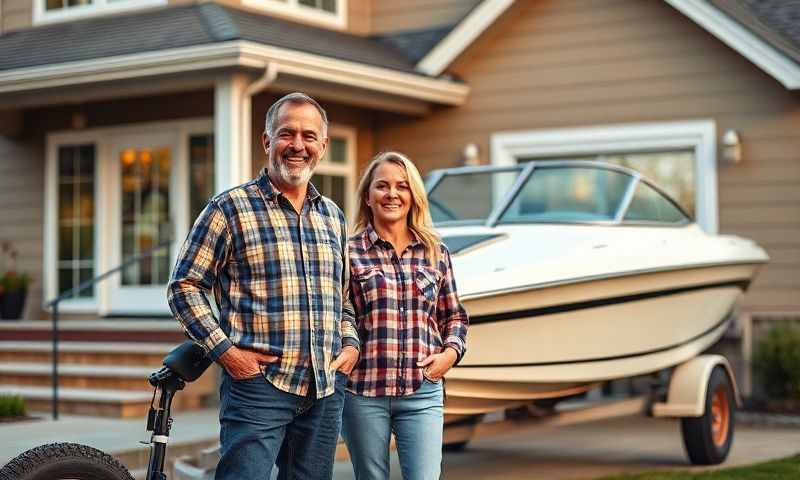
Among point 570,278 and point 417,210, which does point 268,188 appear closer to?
point 417,210

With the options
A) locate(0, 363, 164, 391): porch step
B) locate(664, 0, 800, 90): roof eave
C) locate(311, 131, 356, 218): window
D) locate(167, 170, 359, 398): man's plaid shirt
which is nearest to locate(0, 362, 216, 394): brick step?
locate(0, 363, 164, 391): porch step

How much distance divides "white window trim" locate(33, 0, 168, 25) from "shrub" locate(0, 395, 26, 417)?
4465 millimetres

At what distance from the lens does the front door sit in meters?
12.6

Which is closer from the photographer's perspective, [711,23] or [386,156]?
[386,156]

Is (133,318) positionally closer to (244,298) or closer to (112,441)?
(112,441)

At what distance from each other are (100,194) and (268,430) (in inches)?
384

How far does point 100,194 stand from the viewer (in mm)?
13070

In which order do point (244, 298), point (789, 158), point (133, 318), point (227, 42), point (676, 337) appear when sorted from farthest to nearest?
point (133, 318)
point (789, 158)
point (227, 42)
point (676, 337)
point (244, 298)

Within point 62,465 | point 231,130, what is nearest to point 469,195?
point 231,130

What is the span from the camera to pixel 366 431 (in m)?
4.38

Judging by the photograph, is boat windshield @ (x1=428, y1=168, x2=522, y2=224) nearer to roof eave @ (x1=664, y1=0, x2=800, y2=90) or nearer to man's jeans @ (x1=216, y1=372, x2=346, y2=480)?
roof eave @ (x1=664, y1=0, x2=800, y2=90)

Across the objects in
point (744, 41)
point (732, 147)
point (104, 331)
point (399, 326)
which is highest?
point (744, 41)

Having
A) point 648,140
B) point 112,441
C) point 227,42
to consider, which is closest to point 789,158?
point 648,140

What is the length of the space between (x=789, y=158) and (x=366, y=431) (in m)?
7.89
